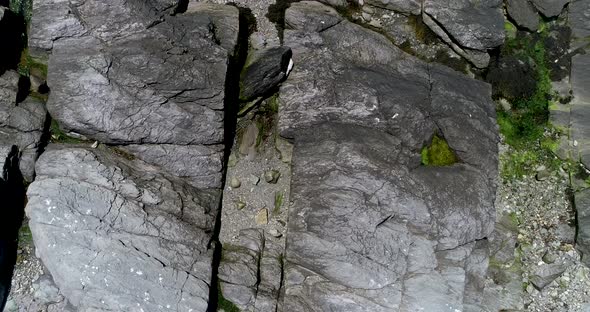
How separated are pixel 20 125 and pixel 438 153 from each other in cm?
666

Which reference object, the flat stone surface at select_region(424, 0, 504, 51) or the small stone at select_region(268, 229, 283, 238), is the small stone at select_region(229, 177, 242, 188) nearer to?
the small stone at select_region(268, 229, 283, 238)

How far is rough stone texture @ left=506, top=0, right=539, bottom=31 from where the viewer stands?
1046 cm

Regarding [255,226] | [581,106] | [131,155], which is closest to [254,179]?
[255,226]

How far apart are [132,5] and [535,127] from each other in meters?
7.34

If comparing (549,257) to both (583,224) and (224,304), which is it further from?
(224,304)

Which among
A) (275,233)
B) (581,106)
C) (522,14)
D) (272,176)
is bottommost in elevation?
(275,233)

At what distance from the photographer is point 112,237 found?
8211mm

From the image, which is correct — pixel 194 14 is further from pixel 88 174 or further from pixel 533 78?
pixel 533 78

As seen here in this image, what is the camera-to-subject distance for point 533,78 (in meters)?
10.4

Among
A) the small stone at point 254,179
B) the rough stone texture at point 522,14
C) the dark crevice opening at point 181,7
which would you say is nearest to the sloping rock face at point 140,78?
the dark crevice opening at point 181,7

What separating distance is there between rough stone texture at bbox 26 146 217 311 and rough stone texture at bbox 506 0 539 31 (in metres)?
7.01

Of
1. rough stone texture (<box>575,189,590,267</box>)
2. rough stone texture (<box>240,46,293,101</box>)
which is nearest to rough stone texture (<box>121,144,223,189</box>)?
rough stone texture (<box>240,46,293,101</box>)

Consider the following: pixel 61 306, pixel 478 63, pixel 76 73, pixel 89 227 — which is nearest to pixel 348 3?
pixel 478 63

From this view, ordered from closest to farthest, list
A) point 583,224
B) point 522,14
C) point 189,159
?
point 189,159 < point 583,224 < point 522,14
